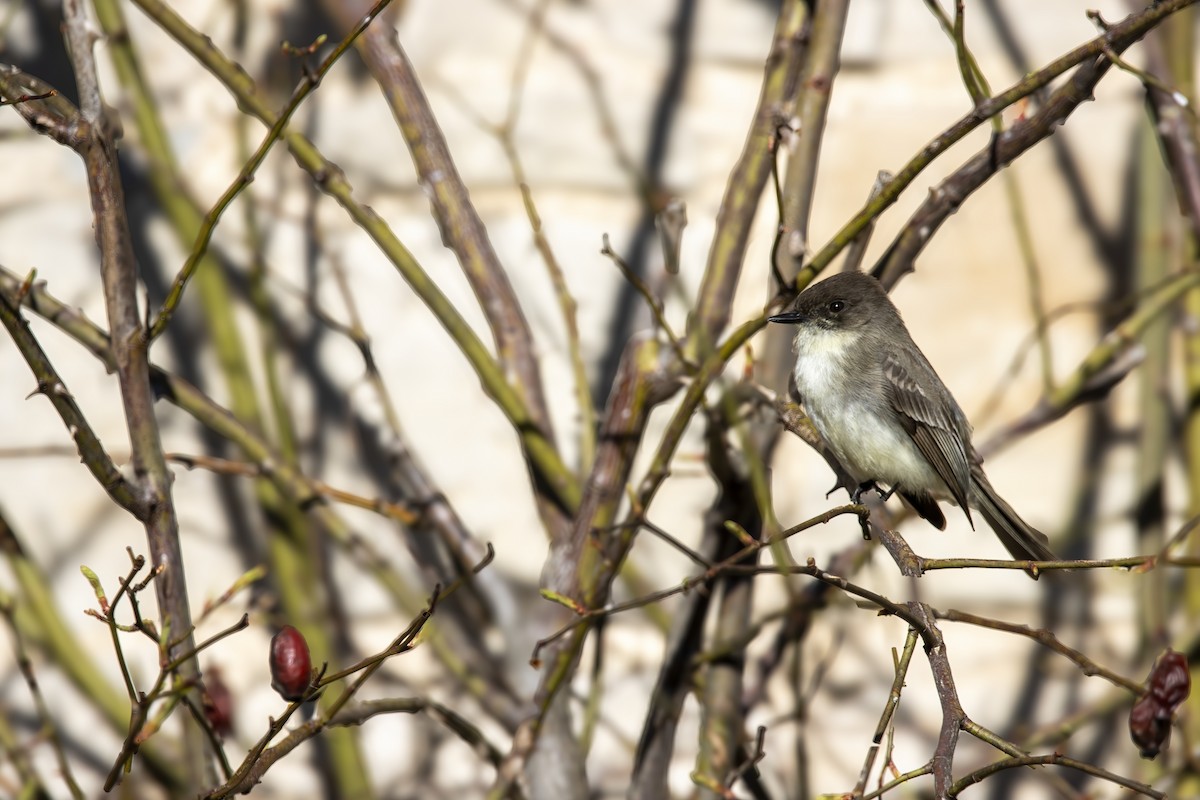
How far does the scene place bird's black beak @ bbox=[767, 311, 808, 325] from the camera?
90.2 inches

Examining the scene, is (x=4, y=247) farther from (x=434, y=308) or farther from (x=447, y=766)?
(x=447, y=766)

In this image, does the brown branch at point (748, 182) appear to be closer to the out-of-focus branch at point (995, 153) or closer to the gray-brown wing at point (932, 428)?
the out-of-focus branch at point (995, 153)

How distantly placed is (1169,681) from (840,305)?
0.94m

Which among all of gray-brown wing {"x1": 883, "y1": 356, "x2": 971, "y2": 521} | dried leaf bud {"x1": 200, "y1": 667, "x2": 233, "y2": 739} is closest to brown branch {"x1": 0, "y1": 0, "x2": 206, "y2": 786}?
dried leaf bud {"x1": 200, "y1": 667, "x2": 233, "y2": 739}

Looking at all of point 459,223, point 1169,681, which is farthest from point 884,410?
point 459,223

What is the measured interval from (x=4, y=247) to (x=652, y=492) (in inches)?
73.3

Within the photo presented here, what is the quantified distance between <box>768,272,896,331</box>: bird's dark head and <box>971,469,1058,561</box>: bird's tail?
0.40 meters

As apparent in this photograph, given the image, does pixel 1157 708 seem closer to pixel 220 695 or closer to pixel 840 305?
pixel 840 305

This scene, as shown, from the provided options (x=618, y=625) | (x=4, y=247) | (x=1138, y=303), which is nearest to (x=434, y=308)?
(x=618, y=625)

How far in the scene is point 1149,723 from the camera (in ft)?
5.80

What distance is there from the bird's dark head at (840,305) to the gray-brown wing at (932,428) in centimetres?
15

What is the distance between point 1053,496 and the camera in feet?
9.94

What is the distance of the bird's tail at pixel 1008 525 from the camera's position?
2.38 meters

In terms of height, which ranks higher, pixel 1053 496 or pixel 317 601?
pixel 1053 496
